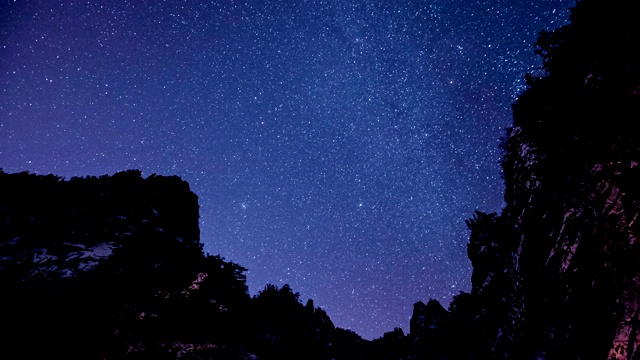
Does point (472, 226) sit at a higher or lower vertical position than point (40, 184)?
higher

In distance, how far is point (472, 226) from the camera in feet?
75.1

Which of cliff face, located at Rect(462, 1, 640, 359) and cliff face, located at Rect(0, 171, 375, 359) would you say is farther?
cliff face, located at Rect(0, 171, 375, 359)

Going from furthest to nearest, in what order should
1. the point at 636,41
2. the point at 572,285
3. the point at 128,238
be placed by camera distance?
the point at 128,238, the point at 636,41, the point at 572,285

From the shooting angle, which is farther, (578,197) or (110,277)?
(110,277)

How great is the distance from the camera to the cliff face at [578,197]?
798 cm

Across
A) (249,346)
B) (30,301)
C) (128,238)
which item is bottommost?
(249,346)

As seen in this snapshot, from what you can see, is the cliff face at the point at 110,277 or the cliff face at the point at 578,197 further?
the cliff face at the point at 110,277

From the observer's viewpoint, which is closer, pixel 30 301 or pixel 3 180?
pixel 30 301

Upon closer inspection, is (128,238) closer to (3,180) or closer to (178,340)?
(178,340)

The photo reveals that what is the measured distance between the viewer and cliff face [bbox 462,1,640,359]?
7977mm

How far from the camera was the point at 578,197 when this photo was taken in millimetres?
9984

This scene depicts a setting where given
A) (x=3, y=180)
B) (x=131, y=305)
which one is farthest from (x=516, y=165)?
(x=3, y=180)

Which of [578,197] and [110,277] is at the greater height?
[578,197]

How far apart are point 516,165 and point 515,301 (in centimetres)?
577
